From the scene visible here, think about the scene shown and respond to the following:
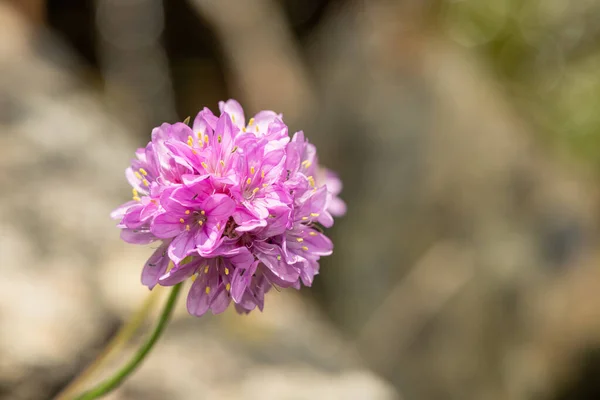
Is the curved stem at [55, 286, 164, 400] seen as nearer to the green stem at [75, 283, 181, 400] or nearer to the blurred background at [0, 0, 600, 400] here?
the blurred background at [0, 0, 600, 400]

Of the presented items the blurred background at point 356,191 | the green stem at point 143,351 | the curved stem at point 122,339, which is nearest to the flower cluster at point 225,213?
the green stem at point 143,351

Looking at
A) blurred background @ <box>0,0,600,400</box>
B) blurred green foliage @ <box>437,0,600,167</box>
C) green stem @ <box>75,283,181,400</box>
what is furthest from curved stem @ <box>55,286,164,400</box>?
blurred green foliage @ <box>437,0,600,167</box>

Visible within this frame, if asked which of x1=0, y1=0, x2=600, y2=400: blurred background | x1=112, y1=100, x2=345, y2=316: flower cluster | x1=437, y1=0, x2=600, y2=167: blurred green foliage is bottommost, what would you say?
x1=0, y1=0, x2=600, y2=400: blurred background

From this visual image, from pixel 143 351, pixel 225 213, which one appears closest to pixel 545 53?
pixel 225 213

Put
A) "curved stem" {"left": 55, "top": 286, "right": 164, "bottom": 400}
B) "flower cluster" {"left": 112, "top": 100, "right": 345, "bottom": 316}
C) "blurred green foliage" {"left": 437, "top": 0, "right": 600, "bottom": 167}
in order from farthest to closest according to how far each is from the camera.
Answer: "blurred green foliage" {"left": 437, "top": 0, "right": 600, "bottom": 167}, "curved stem" {"left": 55, "top": 286, "right": 164, "bottom": 400}, "flower cluster" {"left": 112, "top": 100, "right": 345, "bottom": 316}

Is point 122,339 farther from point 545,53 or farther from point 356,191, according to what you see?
point 545,53

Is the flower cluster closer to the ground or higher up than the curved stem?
higher up
